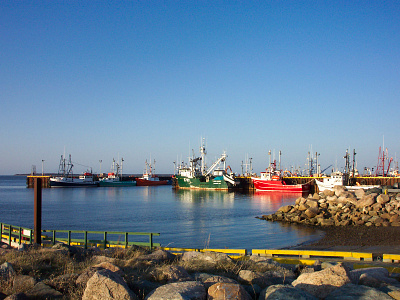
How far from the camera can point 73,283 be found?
7645mm

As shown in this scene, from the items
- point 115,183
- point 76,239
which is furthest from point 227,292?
point 115,183

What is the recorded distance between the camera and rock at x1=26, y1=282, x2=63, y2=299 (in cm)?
709

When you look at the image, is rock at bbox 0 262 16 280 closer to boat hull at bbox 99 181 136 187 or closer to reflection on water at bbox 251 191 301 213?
reflection on water at bbox 251 191 301 213

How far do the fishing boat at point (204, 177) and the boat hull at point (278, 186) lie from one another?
11.0 meters

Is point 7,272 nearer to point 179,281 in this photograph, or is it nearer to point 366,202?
point 179,281

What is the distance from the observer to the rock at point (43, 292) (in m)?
7.09

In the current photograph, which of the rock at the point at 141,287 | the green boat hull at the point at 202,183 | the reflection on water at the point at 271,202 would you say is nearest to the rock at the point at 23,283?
the rock at the point at 141,287

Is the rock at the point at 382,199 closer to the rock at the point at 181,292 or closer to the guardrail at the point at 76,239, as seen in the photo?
the guardrail at the point at 76,239

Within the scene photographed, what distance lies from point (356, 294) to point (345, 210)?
3092 centimetres

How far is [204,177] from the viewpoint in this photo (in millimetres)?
109438

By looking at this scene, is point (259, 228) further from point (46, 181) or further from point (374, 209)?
point (46, 181)

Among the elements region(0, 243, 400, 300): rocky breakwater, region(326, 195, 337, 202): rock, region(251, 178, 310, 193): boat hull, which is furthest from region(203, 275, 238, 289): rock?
region(251, 178, 310, 193): boat hull

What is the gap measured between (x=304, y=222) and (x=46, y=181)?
112 metres

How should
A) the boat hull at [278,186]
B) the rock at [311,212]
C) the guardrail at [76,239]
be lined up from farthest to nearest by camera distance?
the boat hull at [278,186]
the rock at [311,212]
the guardrail at [76,239]
